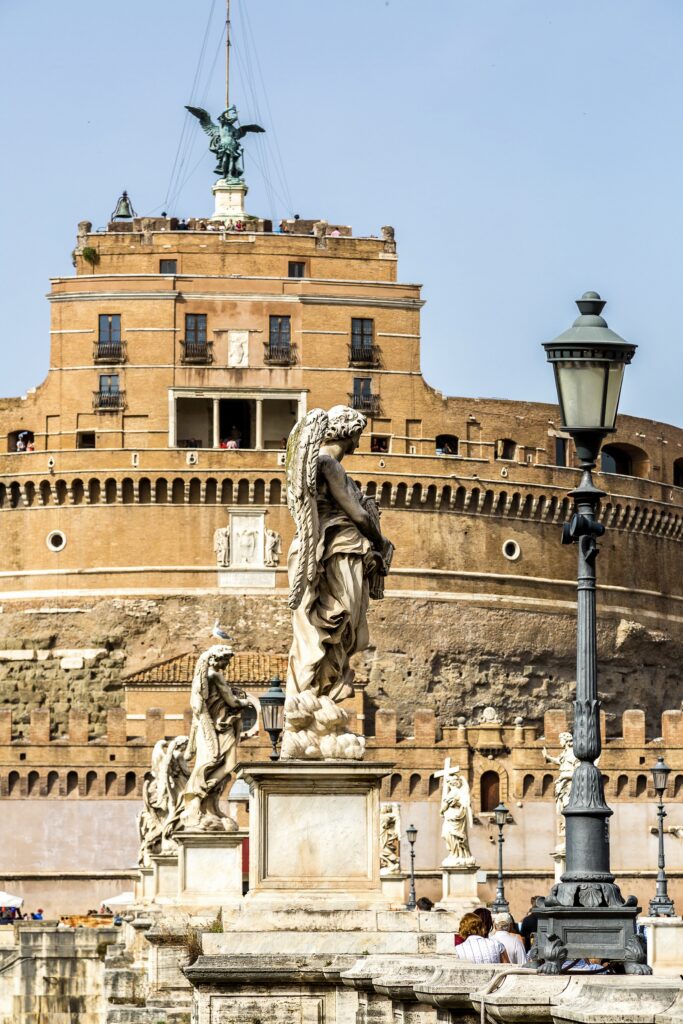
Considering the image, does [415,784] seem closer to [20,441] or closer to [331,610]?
[20,441]

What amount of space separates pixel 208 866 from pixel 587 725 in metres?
8.88

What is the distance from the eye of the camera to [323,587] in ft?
Answer: 41.2

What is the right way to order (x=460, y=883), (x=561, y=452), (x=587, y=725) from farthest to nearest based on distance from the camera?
(x=561, y=452) < (x=460, y=883) < (x=587, y=725)

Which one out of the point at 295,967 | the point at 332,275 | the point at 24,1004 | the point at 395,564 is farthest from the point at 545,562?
the point at 295,967

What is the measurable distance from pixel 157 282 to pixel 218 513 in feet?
23.9

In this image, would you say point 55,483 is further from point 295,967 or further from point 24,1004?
point 295,967

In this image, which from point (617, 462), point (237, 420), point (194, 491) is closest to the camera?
point (194, 491)

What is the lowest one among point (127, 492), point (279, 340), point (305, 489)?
point (305, 489)

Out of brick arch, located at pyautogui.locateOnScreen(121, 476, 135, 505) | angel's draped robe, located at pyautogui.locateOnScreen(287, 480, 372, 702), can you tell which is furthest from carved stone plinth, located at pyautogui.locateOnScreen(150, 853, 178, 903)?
brick arch, located at pyautogui.locateOnScreen(121, 476, 135, 505)

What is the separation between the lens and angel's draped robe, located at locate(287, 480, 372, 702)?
12461 mm

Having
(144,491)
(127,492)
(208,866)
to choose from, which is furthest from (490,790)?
(208,866)

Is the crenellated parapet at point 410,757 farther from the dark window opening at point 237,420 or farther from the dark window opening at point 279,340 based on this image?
the dark window opening at point 279,340

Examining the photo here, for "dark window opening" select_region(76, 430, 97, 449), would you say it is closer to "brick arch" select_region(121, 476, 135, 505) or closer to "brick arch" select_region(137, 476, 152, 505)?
"brick arch" select_region(121, 476, 135, 505)

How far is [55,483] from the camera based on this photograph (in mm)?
76312
